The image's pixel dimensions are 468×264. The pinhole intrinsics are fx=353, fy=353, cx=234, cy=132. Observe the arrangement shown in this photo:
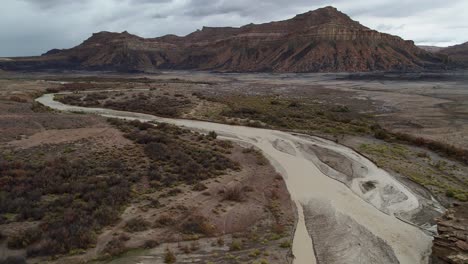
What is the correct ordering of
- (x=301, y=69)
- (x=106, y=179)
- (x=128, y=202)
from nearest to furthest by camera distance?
1. (x=128, y=202)
2. (x=106, y=179)
3. (x=301, y=69)

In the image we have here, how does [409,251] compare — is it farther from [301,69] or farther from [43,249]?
[301,69]

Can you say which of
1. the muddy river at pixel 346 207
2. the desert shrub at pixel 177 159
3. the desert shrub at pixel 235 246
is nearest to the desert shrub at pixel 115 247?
the desert shrub at pixel 235 246

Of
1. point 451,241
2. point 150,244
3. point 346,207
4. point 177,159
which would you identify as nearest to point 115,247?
point 150,244

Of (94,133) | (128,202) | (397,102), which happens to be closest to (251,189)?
(128,202)

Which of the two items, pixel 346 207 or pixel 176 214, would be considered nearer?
pixel 176 214

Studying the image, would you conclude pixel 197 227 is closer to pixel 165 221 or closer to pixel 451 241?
pixel 165 221
